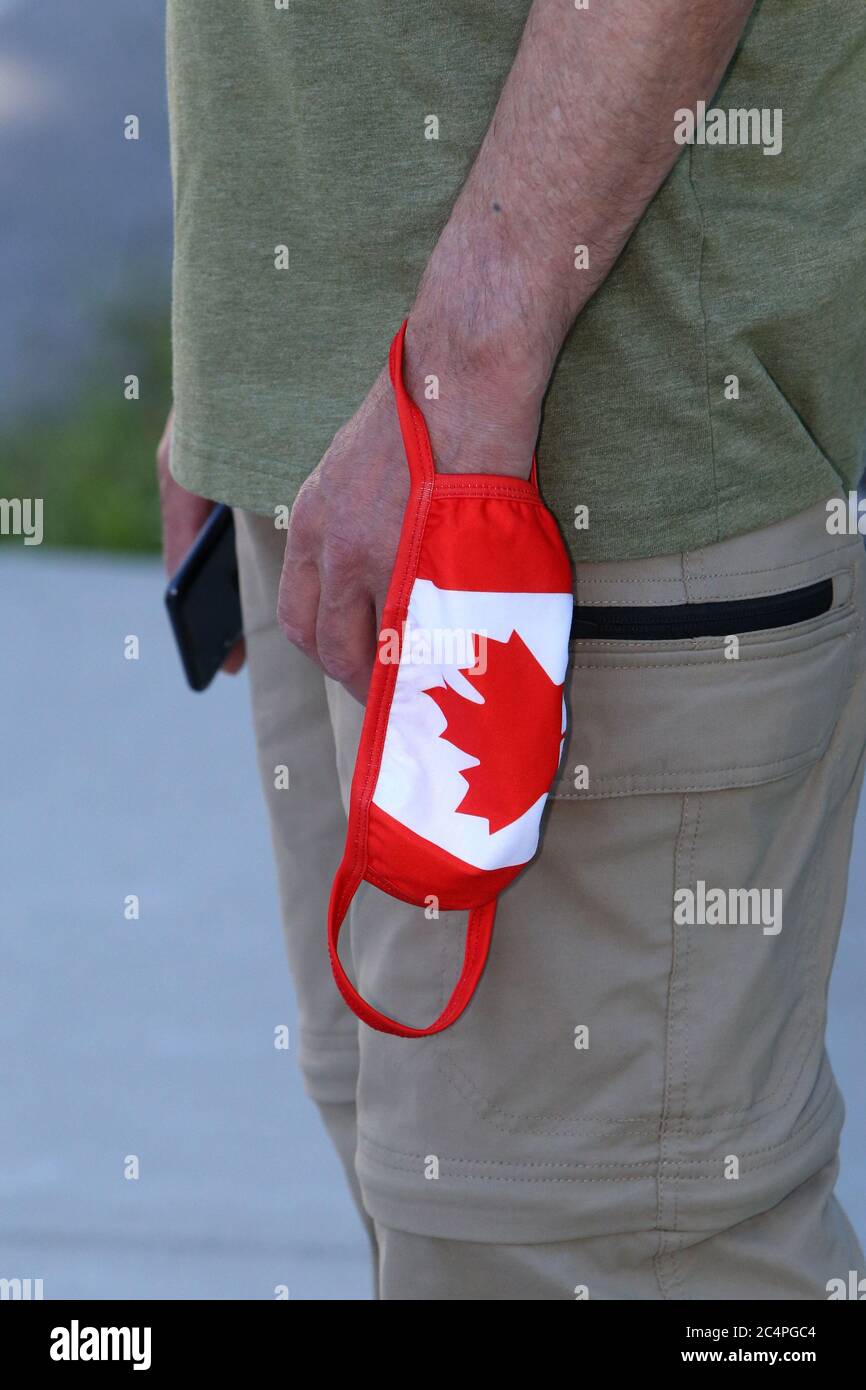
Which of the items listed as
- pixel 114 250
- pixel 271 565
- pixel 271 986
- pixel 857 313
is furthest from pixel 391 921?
pixel 114 250

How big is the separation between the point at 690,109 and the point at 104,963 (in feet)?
5.16

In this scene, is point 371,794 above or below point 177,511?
below

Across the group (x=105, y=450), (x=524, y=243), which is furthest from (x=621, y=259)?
(x=105, y=450)

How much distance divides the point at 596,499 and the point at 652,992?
286 millimetres

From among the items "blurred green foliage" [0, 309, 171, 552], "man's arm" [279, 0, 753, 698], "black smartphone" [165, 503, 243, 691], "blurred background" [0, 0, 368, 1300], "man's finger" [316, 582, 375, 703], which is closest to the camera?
"man's arm" [279, 0, 753, 698]

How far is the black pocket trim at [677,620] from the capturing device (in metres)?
0.81

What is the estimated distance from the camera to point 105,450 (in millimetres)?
4820

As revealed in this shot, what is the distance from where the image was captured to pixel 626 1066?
0.85m

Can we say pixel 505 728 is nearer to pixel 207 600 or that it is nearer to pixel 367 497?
pixel 367 497

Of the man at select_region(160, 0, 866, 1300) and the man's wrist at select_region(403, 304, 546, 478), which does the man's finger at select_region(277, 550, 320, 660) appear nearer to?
the man at select_region(160, 0, 866, 1300)

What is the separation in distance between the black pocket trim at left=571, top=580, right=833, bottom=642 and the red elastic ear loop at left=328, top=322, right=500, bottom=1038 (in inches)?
3.9

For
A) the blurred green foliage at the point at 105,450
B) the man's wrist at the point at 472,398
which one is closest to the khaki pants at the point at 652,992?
the man's wrist at the point at 472,398

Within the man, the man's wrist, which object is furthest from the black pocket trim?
the man's wrist

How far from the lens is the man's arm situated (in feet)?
A: 2.21
